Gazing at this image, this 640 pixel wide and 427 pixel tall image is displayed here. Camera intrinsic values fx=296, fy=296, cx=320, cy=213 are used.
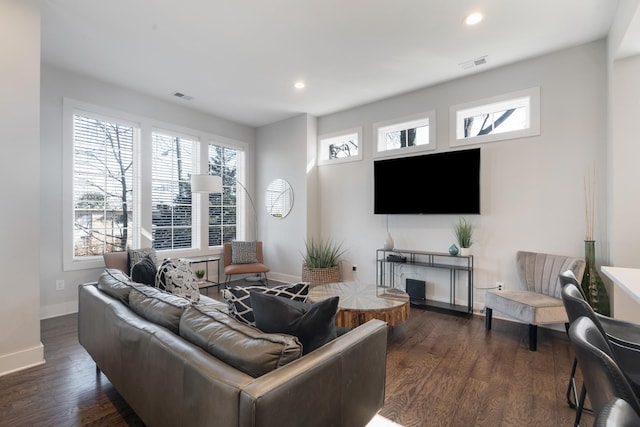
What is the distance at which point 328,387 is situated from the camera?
4.06 ft

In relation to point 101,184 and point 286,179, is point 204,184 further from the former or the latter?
point 286,179

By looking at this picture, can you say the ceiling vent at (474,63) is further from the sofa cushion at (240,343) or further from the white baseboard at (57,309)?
the white baseboard at (57,309)

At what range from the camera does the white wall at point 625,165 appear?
2.70 metres

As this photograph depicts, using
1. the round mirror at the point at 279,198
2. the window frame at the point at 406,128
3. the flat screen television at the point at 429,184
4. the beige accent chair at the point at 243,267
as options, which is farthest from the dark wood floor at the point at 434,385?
the round mirror at the point at 279,198

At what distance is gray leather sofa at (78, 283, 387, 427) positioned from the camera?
1.02 meters

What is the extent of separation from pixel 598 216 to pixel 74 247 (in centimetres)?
631

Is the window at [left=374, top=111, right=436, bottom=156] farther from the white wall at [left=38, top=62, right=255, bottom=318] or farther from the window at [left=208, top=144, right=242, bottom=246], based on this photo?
the white wall at [left=38, top=62, right=255, bottom=318]

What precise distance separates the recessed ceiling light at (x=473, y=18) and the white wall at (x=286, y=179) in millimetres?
3079

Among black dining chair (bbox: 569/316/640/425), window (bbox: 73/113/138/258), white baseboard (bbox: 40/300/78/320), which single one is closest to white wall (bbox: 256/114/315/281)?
window (bbox: 73/113/138/258)

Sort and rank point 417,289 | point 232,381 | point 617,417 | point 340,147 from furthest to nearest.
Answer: point 340,147, point 417,289, point 232,381, point 617,417

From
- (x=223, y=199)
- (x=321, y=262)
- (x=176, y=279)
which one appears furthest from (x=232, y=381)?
(x=223, y=199)

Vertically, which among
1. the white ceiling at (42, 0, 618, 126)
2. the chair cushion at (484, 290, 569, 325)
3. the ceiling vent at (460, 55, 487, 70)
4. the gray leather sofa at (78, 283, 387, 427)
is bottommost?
the chair cushion at (484, 290, 569, 325)

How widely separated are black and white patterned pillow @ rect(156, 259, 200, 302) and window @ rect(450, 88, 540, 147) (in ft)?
12.0

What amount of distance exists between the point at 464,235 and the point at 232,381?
11.9 feet
